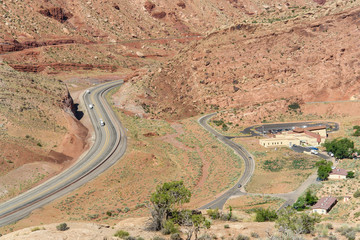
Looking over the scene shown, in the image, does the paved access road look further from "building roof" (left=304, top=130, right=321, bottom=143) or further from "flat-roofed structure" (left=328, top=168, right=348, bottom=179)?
"building roof" (left=304, top=130, right=321, bottom=143)

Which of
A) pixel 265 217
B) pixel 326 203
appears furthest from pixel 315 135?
pixel 265 217

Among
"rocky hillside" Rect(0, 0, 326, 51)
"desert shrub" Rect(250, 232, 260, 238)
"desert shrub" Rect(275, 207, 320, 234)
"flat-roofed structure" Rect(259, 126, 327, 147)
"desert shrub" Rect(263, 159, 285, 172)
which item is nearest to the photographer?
"desert shrub" Rect(275, 207, 320, 234)

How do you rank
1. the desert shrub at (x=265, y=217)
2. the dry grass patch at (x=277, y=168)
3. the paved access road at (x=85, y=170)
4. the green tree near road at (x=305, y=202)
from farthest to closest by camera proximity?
the dry grass patch at (x=277, y=168) → the green tree near road at (x=305, y=202) → the paved access road at (x=85, y=170) → the desert shrub at (x=265, y=217)

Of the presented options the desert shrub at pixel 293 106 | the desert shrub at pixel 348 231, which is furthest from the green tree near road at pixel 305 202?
the desert shrub at pixel 293 106

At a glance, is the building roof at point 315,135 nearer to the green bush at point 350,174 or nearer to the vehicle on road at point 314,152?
the vehicle on road at point 314,152

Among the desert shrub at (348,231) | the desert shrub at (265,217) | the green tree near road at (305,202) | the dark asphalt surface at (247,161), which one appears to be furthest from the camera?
the dark asphalt surface at (247,161)

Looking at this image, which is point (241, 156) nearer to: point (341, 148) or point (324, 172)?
point (341, 148)

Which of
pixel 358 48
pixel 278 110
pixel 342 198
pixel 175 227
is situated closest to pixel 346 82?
pixel 358 48

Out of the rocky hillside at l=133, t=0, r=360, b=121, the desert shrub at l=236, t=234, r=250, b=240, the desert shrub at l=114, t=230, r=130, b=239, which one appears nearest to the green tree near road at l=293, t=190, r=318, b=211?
the desert shrub at l=236, t=234, r=250, b=240
